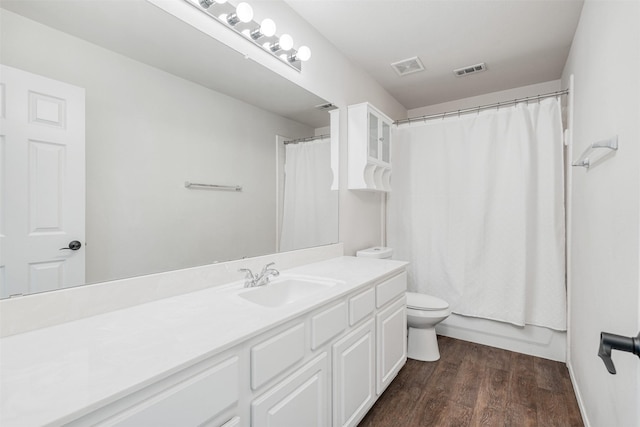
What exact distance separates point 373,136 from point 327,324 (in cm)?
168

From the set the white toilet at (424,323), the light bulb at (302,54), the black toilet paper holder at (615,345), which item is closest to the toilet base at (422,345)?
the white toilet at (424,323)

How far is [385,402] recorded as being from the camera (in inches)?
72.5

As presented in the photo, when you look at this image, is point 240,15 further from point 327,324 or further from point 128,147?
point 327,324

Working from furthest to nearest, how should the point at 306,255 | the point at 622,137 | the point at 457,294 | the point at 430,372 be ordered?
the point at 457,294
the point at 430,372
the point at 306,255
the point at 622,137

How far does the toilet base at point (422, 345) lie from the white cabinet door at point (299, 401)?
1.30 meters

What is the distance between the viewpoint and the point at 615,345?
28.1 inches

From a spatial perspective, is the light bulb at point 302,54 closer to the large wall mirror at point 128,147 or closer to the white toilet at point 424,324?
the large wall mirror at point 128,147

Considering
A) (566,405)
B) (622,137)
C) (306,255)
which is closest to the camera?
(622,137)

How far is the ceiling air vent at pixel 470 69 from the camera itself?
2656mm

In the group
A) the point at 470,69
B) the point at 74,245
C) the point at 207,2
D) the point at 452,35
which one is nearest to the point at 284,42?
the point at 207,2

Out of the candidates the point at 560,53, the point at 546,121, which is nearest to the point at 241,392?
the point at 546,121

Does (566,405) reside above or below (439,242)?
below

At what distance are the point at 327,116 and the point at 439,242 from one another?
1.51 meters

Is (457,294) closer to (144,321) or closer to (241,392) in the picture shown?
(241,392)
